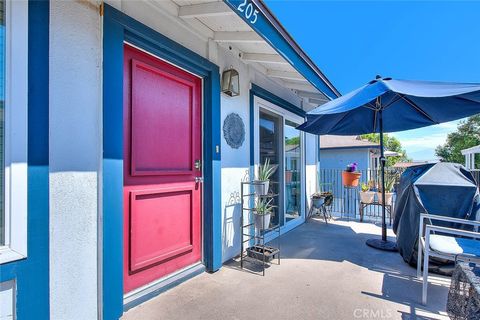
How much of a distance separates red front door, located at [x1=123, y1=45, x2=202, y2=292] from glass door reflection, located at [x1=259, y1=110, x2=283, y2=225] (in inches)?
62.6

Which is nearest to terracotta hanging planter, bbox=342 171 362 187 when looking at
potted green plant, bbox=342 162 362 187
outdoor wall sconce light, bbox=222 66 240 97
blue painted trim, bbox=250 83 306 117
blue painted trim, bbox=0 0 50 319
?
potted green plant, bbox=342 162 362 187

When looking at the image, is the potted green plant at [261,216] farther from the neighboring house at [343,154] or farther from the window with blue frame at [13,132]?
the neighboring house at [343,154]

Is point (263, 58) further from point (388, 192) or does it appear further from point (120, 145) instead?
point (388, 192)

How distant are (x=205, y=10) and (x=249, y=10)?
18.7 inches

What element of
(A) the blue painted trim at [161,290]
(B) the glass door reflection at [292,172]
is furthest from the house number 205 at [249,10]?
(B) the glass door reflection at [292,172]

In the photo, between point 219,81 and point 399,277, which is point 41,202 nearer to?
point 219,81

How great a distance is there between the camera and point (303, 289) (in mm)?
2395

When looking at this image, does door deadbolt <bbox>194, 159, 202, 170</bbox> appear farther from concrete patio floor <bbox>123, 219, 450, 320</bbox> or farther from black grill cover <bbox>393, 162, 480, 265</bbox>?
black grill cover <bbox>393, 162, 480, 265</bbox>

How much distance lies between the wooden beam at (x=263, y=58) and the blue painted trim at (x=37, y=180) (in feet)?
7.75

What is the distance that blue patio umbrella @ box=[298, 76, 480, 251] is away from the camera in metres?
2.66

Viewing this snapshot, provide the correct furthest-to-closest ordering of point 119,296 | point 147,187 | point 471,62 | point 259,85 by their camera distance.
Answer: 1. point 471,62
2. point 259,85
3. point 147,187
4. point 119,296

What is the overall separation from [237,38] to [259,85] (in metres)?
1.22

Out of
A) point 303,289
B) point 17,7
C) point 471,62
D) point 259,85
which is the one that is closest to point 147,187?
point 17,7

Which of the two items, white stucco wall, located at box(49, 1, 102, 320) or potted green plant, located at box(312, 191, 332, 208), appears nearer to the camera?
white stucco wall, located at box(49, 1, 102, 320)
